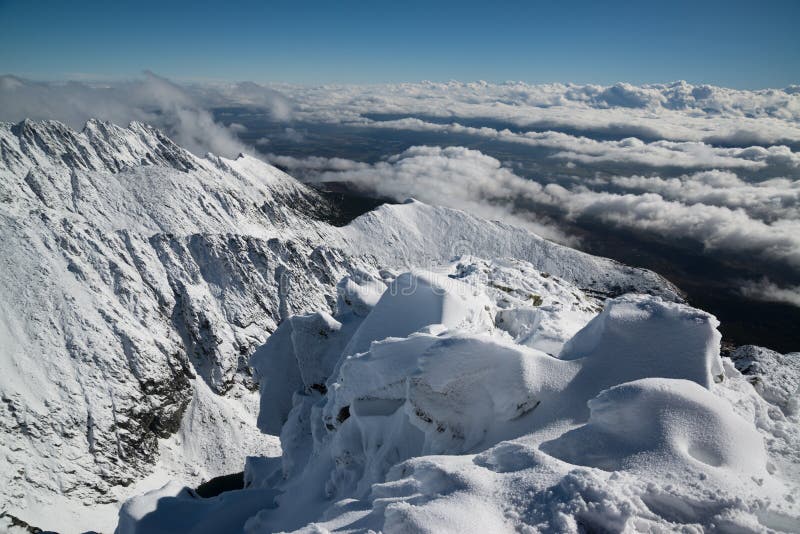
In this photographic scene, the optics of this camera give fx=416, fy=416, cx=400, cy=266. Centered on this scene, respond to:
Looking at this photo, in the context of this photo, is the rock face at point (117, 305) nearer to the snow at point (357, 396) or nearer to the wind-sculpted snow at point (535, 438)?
the snow at point (357, 396)

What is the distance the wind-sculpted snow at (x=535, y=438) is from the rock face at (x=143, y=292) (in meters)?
7.61

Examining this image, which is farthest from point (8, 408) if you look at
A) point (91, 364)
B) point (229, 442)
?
point (229, 442)

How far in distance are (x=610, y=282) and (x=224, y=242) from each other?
145 m

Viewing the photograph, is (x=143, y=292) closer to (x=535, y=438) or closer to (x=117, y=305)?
(x=117, y=305)

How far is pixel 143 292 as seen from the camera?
107m

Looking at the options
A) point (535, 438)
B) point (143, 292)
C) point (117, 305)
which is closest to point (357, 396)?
point (535, 438)

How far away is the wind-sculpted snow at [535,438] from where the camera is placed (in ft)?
30.2

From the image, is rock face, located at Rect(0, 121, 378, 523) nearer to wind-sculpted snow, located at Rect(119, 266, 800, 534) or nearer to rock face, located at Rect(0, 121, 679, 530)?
rock face, located at Rect(0, 121, 679, 530)

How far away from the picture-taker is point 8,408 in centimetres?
7550

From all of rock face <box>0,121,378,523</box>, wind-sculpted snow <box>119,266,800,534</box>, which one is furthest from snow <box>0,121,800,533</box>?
rock face <box>0,121,378,523</box>

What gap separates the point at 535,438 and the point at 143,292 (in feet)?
385

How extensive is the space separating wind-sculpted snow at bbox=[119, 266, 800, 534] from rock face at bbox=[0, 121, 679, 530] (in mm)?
7610

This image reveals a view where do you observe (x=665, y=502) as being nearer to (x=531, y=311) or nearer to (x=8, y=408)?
(x=531, y=311)

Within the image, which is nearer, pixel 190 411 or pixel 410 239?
pixel 190 411
